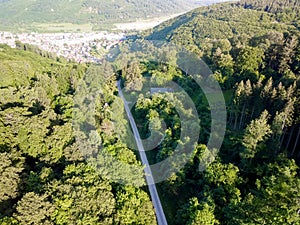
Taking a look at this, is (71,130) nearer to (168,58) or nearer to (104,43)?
(168,58)

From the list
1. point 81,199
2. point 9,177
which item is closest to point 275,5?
point 81,199

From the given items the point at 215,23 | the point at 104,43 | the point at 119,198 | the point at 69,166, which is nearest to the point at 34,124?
the point at 69,166

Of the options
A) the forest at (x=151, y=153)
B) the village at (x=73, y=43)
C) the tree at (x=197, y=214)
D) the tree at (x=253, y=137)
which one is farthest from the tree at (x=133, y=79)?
the village at (x=73, y=43)

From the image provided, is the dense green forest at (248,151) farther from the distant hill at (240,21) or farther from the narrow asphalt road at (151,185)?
the distant hill at (240,21)

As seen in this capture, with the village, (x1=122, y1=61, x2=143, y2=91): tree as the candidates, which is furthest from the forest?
the village

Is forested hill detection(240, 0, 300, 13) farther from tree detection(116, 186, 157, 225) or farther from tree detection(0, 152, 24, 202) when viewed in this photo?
tree detection(0, 152, 24, 202)

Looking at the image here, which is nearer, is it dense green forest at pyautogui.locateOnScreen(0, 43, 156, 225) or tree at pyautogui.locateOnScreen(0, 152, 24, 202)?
dense green forest at pyautogui.locateOnScreen(0, 43, 156, 225)
